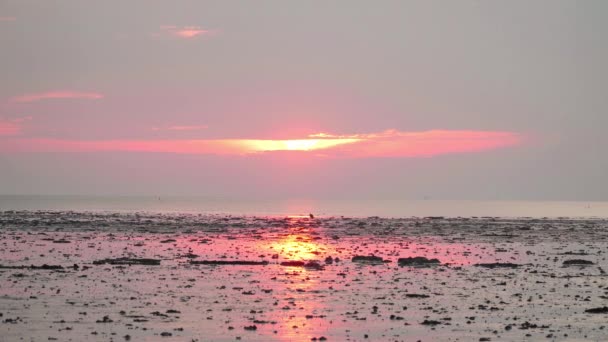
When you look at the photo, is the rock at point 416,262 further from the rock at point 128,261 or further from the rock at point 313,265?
the rock at point 128,261

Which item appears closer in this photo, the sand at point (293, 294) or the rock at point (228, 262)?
the sand at point (293, 294)

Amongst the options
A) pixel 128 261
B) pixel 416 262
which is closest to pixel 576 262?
pixel 416 262

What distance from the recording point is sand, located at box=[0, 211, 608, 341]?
24.2 m

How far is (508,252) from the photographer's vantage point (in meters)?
60.3

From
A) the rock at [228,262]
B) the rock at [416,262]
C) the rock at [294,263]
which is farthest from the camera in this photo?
the rock at [416,262]

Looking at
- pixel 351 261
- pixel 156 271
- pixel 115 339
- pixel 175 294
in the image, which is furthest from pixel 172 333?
pixel 351 261

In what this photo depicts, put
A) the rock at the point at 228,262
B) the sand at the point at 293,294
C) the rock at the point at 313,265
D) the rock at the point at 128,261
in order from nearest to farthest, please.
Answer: the sand at the point at 293,294 < the rock at the point at 313,265 < the rock at the point at 128,261 < the rock at the point at 228,262

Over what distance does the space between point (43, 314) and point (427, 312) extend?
1361 centimetres

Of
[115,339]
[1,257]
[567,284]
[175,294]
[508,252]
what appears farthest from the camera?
[508,252]

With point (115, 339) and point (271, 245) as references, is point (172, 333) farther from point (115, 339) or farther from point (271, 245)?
point (271, 245)

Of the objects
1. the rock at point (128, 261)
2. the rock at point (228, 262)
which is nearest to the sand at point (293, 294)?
the rock at point (128, 261)

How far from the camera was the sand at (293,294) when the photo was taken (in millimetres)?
24188

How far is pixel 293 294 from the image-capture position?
108 ft

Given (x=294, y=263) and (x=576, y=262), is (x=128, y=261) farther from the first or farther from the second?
(x=576, y=262)
